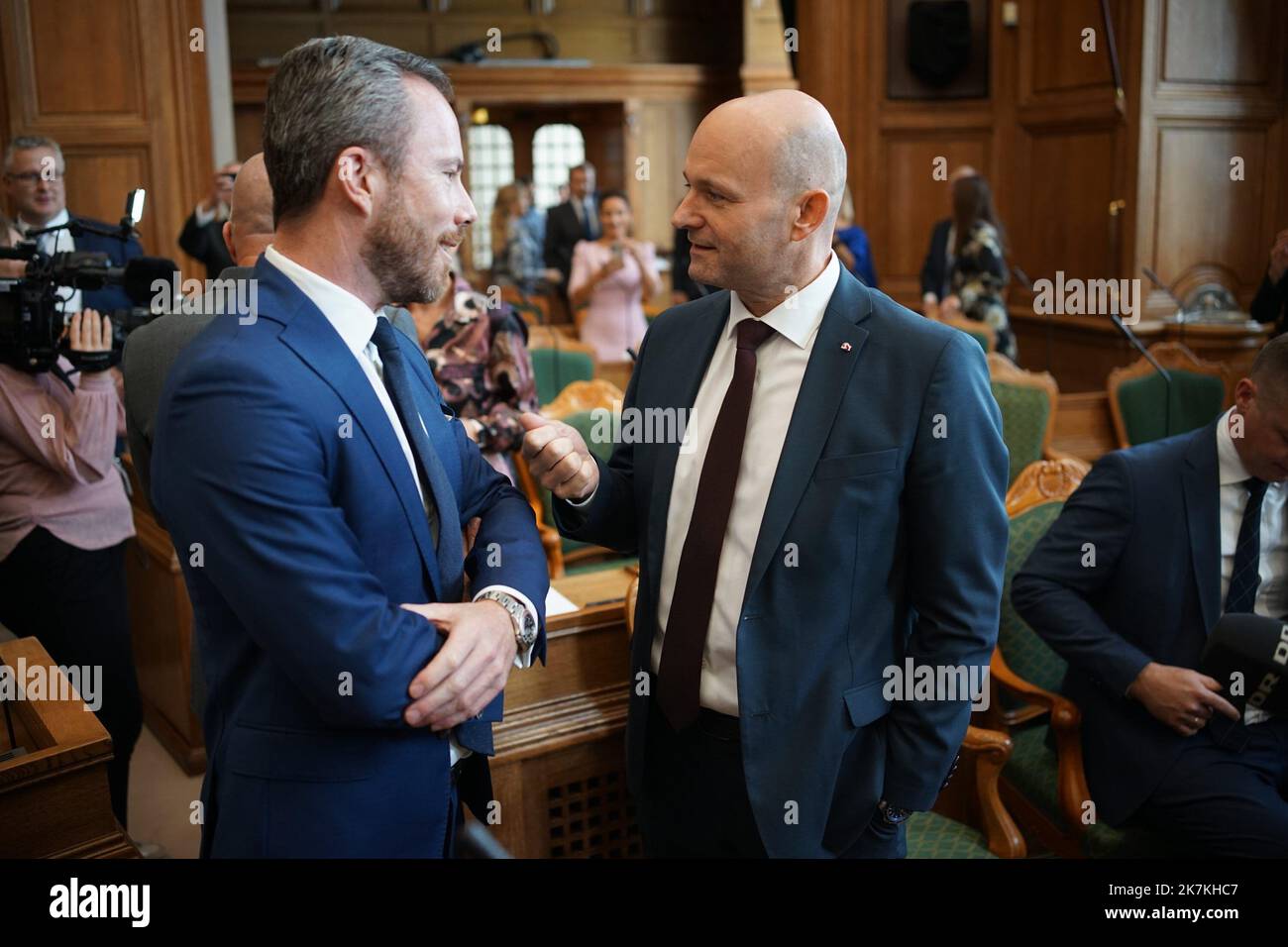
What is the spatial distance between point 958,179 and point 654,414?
190 inches

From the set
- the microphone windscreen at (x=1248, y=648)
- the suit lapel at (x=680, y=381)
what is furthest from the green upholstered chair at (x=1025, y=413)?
the suit lapel at (x=680, y=381)

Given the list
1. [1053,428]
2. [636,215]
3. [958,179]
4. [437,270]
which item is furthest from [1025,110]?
[437,270]

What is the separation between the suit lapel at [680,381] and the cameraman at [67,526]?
4.92ft

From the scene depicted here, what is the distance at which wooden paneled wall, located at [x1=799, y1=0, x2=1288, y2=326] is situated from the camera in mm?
6863

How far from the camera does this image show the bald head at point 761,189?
1.60 meters

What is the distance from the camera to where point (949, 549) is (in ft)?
5.24

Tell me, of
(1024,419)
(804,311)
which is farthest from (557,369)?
(804,311)

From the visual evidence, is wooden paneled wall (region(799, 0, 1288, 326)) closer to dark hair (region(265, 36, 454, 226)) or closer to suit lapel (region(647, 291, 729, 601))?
suit lapel (region(647, 291, 729, 601))

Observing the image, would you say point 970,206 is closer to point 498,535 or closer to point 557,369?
point 557,369

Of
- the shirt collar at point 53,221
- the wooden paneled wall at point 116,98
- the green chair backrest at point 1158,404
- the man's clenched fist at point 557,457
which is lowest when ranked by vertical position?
the green chair backrest at point 1158,404

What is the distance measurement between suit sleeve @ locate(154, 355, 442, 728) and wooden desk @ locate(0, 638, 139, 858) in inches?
27.5

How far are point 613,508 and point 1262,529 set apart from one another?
→ 1353 millimetres

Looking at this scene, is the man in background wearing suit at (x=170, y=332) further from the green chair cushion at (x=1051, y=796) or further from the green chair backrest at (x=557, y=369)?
the green chair backrest at (x=557, y=369)

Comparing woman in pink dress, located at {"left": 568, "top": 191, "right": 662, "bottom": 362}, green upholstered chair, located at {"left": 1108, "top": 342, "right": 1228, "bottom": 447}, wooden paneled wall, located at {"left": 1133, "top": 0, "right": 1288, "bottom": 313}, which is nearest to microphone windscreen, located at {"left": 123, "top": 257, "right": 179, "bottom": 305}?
woman in pink dress, located at {"left": 568, "top": 191, "right": 662, "bottom": 362}
